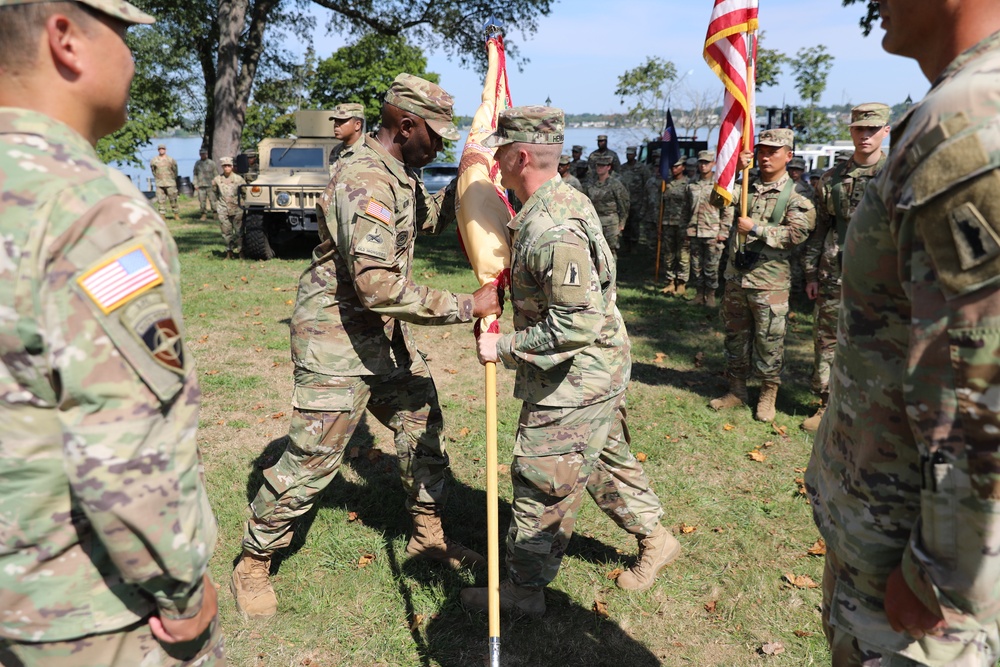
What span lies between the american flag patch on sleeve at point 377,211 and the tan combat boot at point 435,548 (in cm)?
170

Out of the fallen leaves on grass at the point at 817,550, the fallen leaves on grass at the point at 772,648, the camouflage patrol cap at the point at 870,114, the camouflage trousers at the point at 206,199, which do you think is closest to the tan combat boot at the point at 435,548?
the fallen leaves on grass at the point at 772,648

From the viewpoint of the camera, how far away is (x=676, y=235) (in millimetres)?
12156

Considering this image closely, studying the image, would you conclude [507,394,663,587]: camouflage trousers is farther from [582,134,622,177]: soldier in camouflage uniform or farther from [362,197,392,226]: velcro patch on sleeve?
[582,134,622,177]: soldier in camouflage uniform

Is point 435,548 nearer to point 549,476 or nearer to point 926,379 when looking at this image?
point 549,476

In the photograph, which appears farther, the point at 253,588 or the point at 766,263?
the point at 766,263

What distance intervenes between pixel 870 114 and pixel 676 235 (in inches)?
257

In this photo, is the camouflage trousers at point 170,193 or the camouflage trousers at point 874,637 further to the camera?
the camouflage trousers at point 170,193

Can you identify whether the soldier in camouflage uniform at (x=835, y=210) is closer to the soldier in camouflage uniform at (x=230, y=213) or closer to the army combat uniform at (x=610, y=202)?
the army combat uniform at (x=610, y=202)

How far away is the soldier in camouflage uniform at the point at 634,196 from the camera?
16.7m

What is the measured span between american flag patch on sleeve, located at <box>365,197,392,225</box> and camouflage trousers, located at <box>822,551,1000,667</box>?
2261 millimetres

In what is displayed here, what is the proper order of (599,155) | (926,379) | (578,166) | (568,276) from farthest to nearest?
1. (578,166)
2. (599,155)
3. (568,276)
4. (926,379)

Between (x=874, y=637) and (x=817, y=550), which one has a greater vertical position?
(x=874, y=637)

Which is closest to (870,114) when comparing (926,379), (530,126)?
(530,126)

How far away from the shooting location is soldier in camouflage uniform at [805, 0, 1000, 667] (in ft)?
3.97
